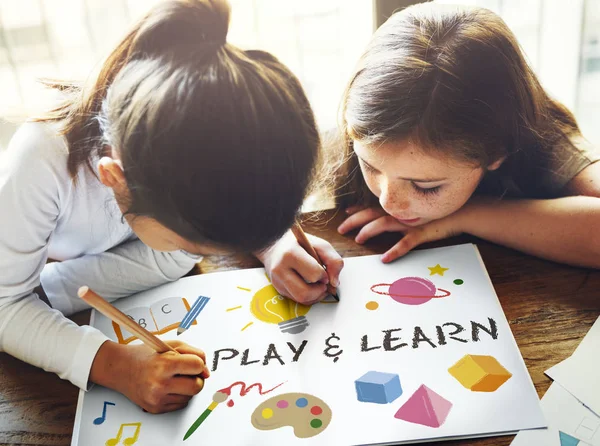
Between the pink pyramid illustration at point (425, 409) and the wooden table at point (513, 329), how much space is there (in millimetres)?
27

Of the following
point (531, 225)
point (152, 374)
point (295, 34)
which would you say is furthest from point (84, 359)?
point (295, 34)

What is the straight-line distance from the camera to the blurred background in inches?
38.8

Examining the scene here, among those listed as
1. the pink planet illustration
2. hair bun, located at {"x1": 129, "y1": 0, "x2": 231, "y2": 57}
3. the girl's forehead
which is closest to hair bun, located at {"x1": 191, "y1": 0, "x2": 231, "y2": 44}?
hair bun, located at {"x1": 129, "y1": 0, "x2": 231, "y2": 57}

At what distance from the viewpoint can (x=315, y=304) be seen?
2.40 ft

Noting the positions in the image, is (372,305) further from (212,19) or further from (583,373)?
(212,19)

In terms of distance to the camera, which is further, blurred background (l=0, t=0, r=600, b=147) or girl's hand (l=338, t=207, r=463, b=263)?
blurred background (l=0, t=0, r=600, b=147)

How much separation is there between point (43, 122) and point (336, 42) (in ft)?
1.89

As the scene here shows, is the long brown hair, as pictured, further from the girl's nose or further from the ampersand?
the ampersand

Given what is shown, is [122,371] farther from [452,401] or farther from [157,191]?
[452,401]

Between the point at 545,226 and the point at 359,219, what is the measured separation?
9.0 inches

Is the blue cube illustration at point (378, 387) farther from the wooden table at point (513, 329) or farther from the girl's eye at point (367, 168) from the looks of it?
the girl's eye at point (367, 168)

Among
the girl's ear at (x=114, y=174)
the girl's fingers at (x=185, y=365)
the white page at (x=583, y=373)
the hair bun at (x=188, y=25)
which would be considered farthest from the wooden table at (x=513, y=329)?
the hair bun at (x=188, y=25)

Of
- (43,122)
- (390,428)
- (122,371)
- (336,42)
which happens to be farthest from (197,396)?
(336,42)

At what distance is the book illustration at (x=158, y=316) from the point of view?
71 cm
